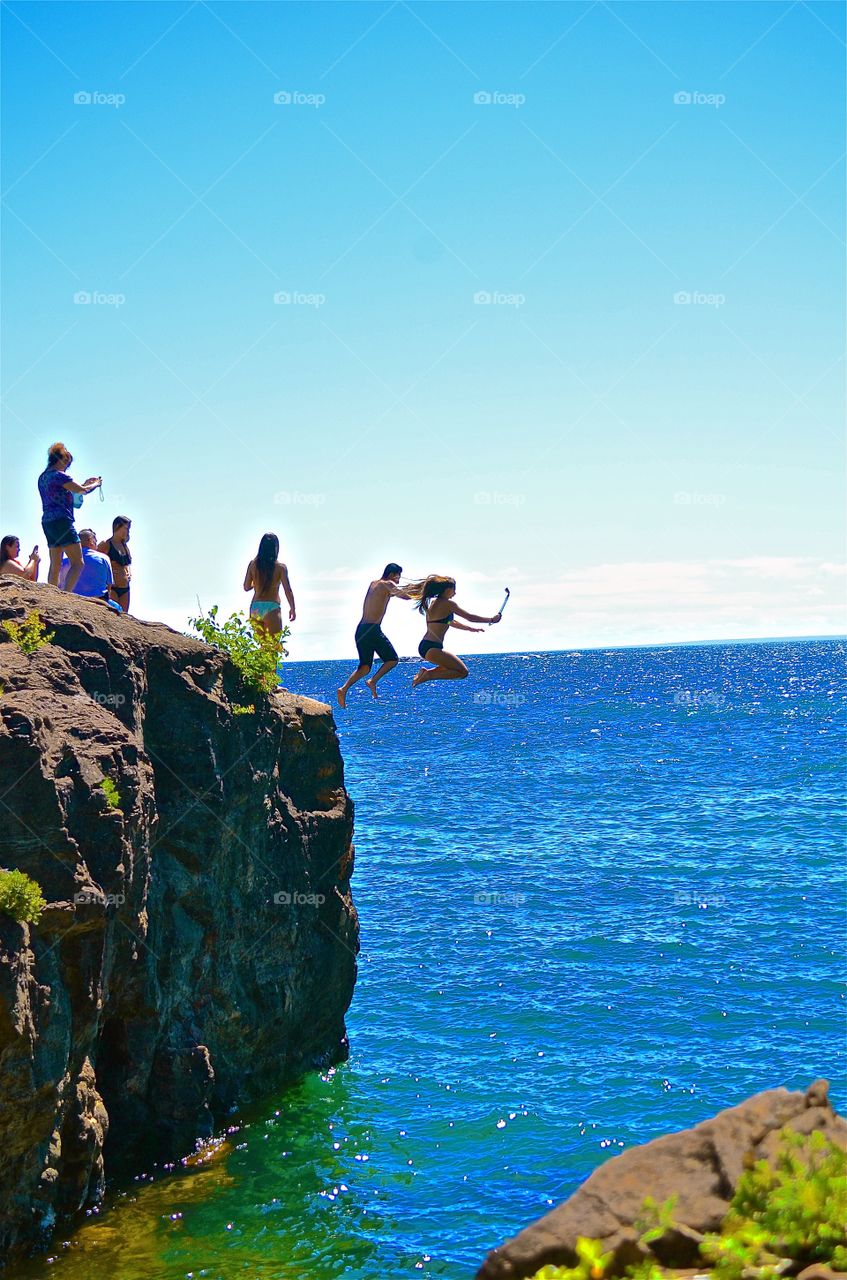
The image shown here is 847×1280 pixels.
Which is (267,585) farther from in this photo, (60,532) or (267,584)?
(60,532)

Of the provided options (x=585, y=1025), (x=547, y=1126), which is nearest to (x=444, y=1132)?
(x=547, y=1126)

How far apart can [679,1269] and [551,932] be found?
27.4m

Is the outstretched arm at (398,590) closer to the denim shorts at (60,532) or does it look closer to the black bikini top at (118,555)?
the denim shorts at (60,532)

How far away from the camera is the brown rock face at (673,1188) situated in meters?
7.81

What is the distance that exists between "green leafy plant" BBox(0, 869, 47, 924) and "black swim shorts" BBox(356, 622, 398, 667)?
5520 mm

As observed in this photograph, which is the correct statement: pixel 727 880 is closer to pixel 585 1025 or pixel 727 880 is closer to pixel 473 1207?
pixel 585 1025

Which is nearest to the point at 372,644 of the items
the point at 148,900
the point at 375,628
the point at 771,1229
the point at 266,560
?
the point at 375,628

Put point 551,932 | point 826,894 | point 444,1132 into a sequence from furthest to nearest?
point 826,894, point 551,932, point 444,1132

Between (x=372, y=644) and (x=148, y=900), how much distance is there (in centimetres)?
583

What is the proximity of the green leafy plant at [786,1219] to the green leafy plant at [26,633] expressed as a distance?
11.9m

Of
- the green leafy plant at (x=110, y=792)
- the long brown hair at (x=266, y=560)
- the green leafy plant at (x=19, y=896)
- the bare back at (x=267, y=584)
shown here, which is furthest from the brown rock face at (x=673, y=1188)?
the bare back at (x=267, y=584)

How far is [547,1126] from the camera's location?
22.0 metres

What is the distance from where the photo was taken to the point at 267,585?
62.8ft

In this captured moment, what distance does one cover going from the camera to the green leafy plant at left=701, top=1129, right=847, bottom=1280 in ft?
24.2
